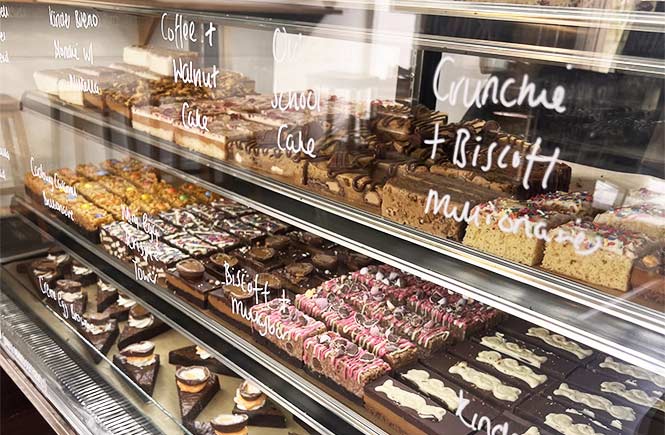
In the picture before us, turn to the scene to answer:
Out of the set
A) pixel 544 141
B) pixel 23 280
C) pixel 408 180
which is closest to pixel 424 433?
pixel 408 180

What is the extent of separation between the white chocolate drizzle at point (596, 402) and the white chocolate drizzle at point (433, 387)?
0.25 m

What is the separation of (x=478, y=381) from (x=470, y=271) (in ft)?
1.29

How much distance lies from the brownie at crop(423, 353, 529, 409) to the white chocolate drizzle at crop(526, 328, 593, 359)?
0.76 feet

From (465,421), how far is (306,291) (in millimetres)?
750

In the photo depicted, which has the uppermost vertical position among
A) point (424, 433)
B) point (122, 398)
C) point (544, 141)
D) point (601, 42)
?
point (601, 42)

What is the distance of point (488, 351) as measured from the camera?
1.55 m

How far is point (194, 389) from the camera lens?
213cm

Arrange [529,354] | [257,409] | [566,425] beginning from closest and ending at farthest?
[566,425] < [529,354] < [257,409]

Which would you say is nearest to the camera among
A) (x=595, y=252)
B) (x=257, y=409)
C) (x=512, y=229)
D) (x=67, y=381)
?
(x=595, y=252)

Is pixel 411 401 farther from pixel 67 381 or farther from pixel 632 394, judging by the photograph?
pixel 67 381

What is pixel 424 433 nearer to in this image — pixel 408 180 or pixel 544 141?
pixel 408 180

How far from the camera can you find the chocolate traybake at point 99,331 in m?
2.46

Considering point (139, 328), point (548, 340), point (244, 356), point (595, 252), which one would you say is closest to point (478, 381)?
point (548, 340)

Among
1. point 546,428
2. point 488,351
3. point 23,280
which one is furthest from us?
point 23,280
